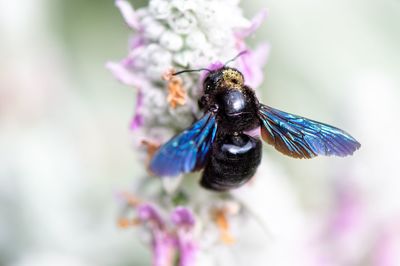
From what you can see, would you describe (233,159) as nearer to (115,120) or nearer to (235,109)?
(235,109)

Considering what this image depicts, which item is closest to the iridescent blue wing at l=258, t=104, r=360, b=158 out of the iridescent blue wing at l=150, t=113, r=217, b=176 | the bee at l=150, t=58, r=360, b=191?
the bee at l=150, t=58, r=360, b=191

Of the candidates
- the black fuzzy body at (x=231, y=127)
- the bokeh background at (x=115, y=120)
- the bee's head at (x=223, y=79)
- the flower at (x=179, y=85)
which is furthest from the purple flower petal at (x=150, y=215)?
the bokeh background at (x=115, y=120)

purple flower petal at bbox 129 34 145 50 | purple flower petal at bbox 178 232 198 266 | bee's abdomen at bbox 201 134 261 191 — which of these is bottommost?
purple flower petal at bbox 178 232 198 266

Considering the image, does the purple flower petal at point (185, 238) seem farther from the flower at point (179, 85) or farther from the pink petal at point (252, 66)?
the pink petal at point (252, 66)

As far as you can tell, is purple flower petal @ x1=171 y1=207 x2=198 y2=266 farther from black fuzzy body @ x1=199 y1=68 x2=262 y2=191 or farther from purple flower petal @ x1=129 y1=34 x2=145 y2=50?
purple flower petal @ x1=129 y1=34 x2=145 y2=50

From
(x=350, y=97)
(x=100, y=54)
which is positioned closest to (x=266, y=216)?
(x=350, y=97)
